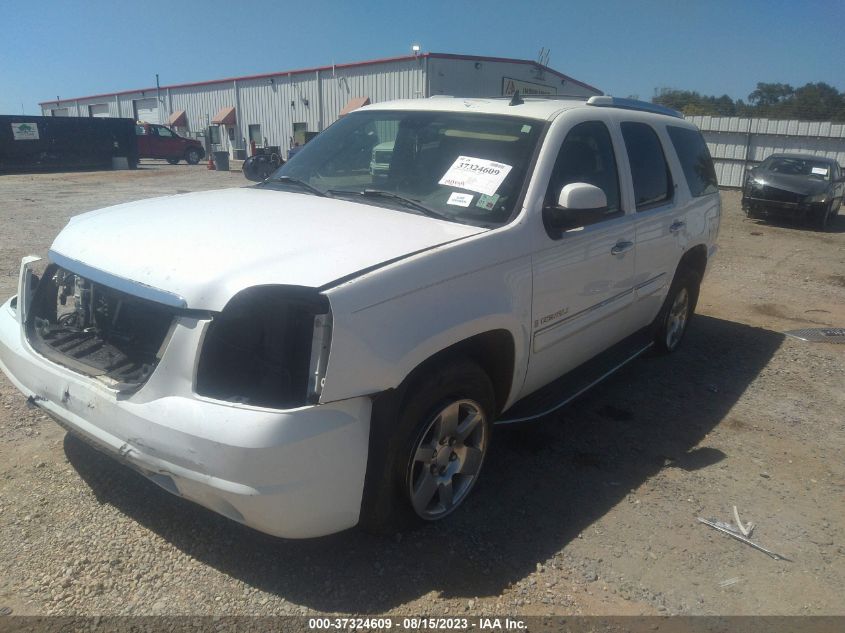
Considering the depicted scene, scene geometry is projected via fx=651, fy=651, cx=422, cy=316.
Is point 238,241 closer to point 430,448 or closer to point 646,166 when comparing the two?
point 430,448

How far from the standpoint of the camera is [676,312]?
17.7ft

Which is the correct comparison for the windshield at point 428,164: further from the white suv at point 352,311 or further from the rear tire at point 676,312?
the rear tire at point 676,312

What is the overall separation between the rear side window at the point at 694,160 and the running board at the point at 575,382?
1.28 meters

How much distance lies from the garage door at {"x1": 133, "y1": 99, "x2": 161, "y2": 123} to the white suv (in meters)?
44.6

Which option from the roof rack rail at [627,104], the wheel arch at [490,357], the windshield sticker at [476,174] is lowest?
the wheel arch at [490,357]

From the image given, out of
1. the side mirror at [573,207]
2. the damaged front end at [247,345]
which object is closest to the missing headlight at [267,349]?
the damaged front end at [247,345]

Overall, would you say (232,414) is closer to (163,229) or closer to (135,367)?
(135,367)

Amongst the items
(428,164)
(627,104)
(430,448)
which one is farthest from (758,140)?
(430,448)

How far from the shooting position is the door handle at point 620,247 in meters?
3.83

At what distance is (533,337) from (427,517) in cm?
102

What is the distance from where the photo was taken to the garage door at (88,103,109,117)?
4807 centimetres

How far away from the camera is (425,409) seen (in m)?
2.69

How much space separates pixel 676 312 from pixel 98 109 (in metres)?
53.2

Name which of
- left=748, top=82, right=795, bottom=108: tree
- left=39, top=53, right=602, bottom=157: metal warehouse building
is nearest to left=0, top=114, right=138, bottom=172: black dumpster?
left=39, top=53, right=602, bottom=157: metal warehouse building
